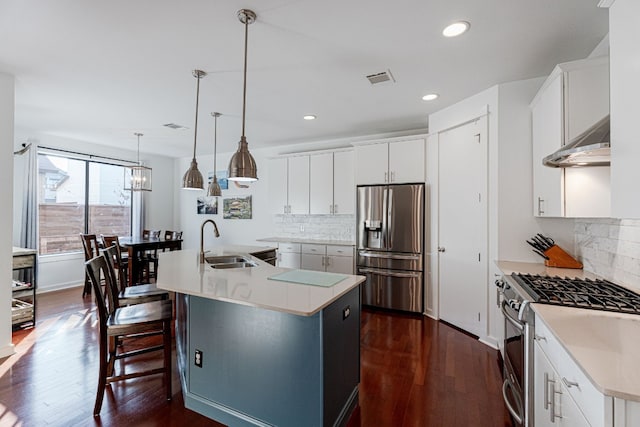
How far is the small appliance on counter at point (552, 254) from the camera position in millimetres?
2537

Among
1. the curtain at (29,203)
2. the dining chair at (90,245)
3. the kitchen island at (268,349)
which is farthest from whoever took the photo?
the curtain at (29,203)

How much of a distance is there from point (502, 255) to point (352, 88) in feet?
7.63

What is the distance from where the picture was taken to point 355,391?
213 cm

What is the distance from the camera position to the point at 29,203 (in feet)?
15.8

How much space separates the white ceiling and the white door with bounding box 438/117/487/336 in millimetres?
564

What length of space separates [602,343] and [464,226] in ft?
Result: 8.05

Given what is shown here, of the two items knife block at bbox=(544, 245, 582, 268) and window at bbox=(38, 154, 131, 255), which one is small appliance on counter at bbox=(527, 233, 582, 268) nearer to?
knife block at bbox=(544, 245, 582, 268)

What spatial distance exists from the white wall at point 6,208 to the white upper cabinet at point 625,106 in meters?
4.68

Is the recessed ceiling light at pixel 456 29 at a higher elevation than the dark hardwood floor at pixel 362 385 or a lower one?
higher

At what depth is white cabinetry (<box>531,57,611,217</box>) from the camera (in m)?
2.00

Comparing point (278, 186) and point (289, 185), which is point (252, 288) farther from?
point (278, 186)

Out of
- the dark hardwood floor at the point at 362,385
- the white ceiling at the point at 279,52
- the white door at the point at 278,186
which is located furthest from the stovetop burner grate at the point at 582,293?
the white door at the point at 278,186

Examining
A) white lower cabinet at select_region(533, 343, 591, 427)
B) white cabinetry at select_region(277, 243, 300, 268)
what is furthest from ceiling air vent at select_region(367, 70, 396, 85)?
white cabinetry at select_region(277, 243, 300, 268)

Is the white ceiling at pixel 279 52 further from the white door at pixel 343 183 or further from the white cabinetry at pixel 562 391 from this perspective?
the white cabinetry at pixel 562 391
